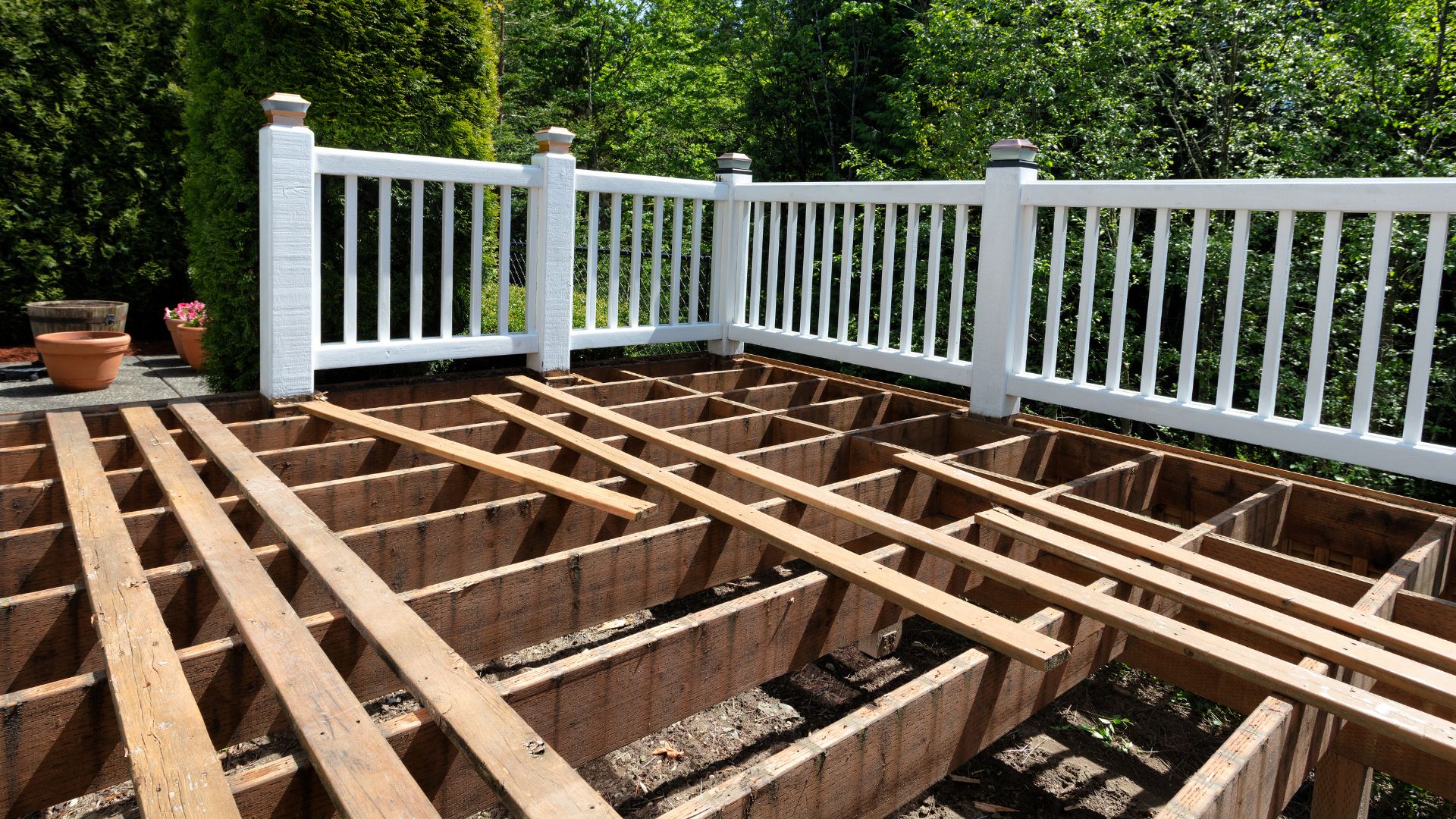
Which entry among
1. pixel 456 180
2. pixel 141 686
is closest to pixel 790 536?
pixel 141 686

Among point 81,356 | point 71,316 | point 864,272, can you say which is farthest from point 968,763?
point 71,316

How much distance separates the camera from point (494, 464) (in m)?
2.80

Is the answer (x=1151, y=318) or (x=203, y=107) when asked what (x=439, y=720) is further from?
(x=203, y=107)

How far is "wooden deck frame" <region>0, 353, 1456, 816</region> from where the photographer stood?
151 centimetres

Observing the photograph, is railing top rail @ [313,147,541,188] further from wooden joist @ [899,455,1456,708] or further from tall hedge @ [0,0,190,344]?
tall hedge @ [0,0,190,344]

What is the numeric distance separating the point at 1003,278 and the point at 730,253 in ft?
6.00

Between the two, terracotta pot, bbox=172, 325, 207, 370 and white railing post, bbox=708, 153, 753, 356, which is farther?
terracotta pot, bbox=172, 325, 207, 370

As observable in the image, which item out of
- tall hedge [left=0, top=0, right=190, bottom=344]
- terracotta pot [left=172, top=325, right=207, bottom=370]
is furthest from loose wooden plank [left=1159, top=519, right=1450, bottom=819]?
tall hedge [left=0, top=0, right=190, bottom=344]

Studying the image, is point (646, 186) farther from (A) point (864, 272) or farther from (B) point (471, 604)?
(B) point (471, 604)

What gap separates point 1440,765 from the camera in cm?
180

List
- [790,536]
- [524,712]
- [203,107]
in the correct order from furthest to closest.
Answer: [203,107] → [790,536] → [524,712]

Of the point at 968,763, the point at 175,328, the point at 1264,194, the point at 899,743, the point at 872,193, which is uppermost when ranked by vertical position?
the point at 872,193

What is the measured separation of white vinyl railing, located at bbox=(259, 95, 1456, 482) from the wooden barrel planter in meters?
3.46

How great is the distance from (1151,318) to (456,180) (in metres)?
2.85
